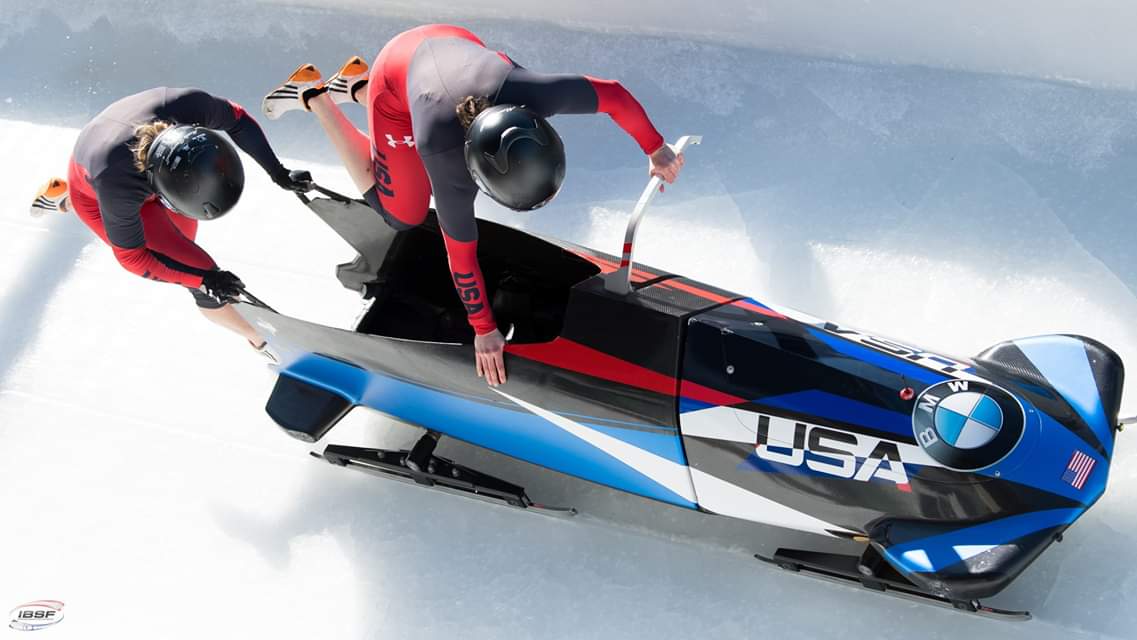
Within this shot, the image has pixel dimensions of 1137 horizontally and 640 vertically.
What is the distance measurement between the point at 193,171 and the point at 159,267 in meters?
0.58

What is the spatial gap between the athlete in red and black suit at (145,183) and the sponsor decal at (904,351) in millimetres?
2029

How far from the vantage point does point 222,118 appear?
3697mm

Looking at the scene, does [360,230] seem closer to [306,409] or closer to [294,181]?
[294,181]

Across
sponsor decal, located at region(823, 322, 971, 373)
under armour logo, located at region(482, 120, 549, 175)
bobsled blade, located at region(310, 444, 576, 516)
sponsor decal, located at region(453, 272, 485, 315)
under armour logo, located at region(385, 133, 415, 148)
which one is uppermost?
under armour logo, located at region(482, 120, 549, 175)

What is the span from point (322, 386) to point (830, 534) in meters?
1.85

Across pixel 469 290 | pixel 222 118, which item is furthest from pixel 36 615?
pixel 469 290

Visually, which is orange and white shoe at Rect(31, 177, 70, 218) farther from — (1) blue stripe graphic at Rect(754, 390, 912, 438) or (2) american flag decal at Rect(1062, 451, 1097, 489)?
(2) american flag decal at Rect(1062, 451, 1097, 489)

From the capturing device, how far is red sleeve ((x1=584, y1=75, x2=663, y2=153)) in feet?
10.3

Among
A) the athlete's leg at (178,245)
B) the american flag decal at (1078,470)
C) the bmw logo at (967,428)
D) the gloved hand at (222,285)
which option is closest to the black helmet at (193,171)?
the gloved hand at (222,285)

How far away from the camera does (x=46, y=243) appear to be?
486 centimetres

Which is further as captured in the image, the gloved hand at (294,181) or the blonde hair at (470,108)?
the gloved hand at (294,181)

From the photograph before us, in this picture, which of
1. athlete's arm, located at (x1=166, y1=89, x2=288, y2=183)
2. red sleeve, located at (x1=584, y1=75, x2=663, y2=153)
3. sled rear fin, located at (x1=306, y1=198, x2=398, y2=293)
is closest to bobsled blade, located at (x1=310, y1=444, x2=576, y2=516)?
sled rear fin, located at (x1=306, y1=198, x2=398, y2=293)

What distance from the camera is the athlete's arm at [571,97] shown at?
295 cm

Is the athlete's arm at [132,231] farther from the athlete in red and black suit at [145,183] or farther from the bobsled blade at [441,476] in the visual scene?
the bobsled blade at [441,476]
